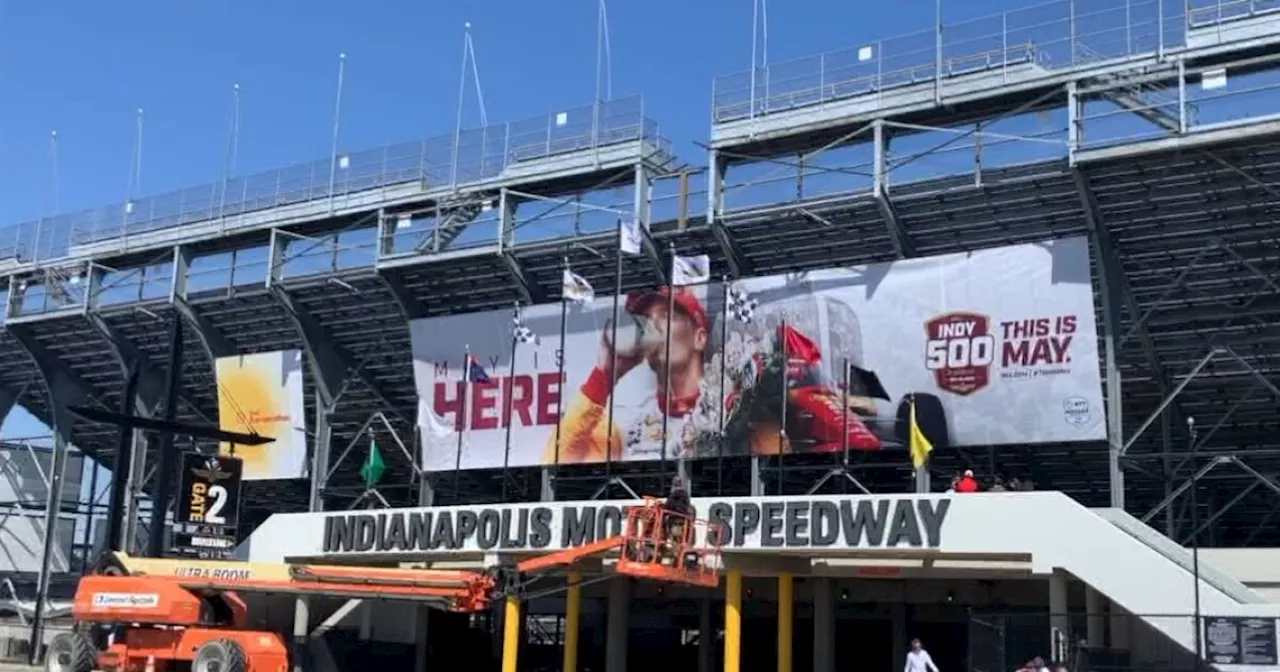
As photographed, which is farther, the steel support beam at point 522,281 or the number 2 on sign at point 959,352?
the steel support beam at point 522,281

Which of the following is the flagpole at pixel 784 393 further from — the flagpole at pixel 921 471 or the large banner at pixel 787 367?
the flagpole at pixel 921 471

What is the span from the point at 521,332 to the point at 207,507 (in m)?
10.1

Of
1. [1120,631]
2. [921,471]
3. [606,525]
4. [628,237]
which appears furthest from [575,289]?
[1120,631]

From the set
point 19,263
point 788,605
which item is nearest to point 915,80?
point 788,605

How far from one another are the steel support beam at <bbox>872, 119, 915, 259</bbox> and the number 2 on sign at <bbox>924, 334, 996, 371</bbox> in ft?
9.29

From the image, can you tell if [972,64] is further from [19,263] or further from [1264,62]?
[19,263]

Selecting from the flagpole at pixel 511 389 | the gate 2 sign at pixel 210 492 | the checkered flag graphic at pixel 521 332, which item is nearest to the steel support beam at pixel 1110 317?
the checkered flag graphic at pixel 521 332

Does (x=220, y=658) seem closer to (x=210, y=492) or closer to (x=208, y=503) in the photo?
(x=208, y=503)

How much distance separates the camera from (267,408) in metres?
45.6

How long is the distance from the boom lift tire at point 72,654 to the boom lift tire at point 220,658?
10.1 feet

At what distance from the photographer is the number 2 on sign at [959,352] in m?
33.3

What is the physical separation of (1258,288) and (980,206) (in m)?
6.47

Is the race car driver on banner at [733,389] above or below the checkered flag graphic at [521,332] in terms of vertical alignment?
below

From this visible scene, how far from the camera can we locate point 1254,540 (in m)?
43.9
